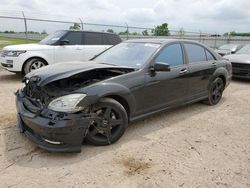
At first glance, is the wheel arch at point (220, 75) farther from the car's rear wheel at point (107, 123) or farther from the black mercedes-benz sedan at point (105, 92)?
the car's rear wheel at point (107, 123)

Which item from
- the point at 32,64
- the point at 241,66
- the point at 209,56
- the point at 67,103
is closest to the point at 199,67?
the point at 209,56

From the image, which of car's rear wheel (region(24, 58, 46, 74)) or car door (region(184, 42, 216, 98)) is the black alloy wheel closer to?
car door (region(184, 42, 216, 98))

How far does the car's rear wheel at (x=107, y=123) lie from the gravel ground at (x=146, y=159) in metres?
0.13

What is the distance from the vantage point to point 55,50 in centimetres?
852

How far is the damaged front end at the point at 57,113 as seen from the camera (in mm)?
3336

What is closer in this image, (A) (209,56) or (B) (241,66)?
(A) (209,56)

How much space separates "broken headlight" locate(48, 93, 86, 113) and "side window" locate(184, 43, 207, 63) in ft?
9.29

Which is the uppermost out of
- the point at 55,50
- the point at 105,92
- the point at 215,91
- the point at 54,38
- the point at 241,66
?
the point at 54,38

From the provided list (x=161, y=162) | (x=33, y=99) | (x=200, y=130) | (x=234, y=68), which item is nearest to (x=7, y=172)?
(x=33, y=99)

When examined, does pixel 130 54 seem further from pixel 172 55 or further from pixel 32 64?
pixel 32 64

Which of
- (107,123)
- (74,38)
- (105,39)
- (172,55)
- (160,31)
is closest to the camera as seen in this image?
(107,123)

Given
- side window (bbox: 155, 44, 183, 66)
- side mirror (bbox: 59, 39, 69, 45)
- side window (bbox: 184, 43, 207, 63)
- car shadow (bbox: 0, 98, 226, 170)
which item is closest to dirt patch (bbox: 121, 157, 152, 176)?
car shadow (bbox: 0, 98, 226, 170)

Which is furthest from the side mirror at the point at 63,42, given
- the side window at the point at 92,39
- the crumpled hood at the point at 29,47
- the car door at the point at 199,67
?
the car door at the point at 199,67

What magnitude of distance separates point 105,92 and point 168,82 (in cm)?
150
